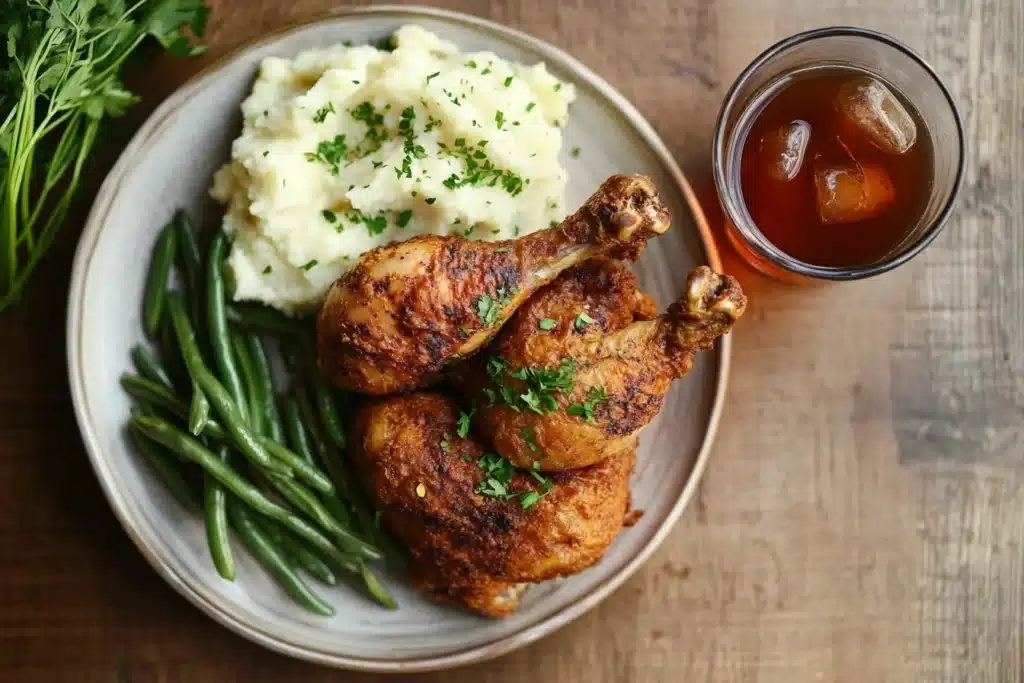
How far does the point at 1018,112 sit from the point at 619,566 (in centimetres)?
268

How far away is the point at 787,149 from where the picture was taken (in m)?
3.39

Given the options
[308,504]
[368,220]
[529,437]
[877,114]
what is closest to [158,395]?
→ [308,504]

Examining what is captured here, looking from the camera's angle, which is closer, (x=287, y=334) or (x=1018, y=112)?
(x=287, y=334)

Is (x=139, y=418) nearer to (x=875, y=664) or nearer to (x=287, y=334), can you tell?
(x=287, y=334)

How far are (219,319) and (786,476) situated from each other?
8.25 ft

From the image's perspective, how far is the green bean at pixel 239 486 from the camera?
11.0ft

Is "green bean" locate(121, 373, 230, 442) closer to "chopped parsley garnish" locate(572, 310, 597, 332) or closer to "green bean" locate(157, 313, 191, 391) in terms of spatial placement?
"green bean" locate(157, 313, 191, 391)

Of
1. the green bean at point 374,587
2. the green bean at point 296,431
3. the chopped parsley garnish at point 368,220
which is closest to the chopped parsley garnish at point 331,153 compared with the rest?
the chopped parsley garnish at point 368,220

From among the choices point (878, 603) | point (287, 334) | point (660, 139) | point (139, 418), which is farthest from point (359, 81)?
point (878, 603)

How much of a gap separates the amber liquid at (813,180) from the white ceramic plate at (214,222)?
0.28 metres

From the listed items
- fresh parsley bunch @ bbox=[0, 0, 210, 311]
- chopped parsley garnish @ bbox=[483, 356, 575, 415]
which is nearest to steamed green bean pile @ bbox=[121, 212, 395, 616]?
fresh parsley bunch @ bbox=[0, 0, 210, 311]

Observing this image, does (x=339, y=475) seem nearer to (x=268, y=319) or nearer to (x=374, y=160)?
(x=268, y=319)

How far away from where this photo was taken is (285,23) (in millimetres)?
3672

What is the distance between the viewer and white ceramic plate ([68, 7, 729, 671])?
11.2 feet
